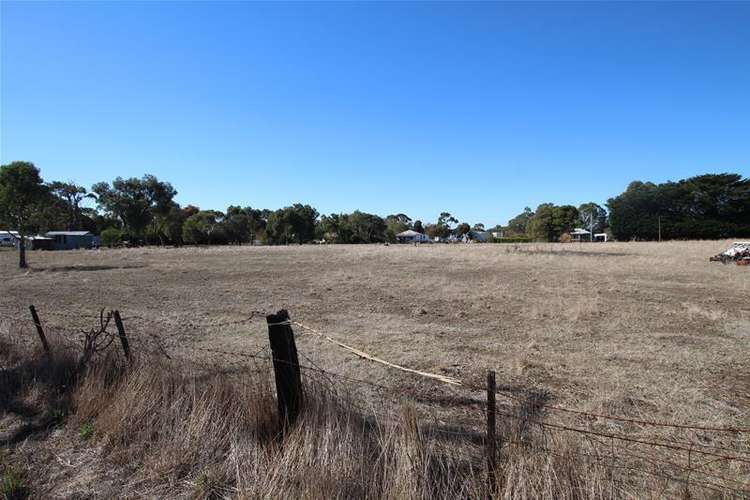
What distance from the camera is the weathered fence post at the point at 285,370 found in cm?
372

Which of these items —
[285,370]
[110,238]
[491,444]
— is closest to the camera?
[491,444]

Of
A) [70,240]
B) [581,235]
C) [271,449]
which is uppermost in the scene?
[581,235]

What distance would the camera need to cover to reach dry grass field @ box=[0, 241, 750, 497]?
5410 mm

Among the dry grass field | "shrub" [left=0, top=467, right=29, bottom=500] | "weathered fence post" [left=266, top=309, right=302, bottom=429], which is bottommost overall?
the dry grass field

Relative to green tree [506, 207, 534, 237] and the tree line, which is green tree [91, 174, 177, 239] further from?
green tree [506, 207, 534, 237]

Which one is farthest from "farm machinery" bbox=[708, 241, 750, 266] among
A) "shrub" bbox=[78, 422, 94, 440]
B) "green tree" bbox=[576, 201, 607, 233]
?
"green tree" bbox=[576, 201, 607, 233]

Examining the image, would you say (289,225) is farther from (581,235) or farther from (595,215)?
(595,215)

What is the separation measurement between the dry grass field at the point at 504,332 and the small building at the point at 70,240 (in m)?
67.2

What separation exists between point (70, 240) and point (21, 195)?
200 ft

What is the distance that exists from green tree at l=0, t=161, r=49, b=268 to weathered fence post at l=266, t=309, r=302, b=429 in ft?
110

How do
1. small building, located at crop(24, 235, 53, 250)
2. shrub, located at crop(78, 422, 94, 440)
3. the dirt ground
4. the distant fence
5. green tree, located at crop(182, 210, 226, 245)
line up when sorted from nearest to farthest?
the distant fence < shrub, located at crop(78, 422, 94, 440) < the dirt ground < small building, located at crop(24, 235, 53, 250) < green tree, located at crop(182, 210, 226, 245)

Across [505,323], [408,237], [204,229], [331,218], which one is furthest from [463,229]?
Result: [505,323]

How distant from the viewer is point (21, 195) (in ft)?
91.0

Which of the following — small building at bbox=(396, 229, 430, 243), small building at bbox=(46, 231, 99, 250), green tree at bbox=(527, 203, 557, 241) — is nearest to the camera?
small building at bbox=(46, 231, 99, 250)
